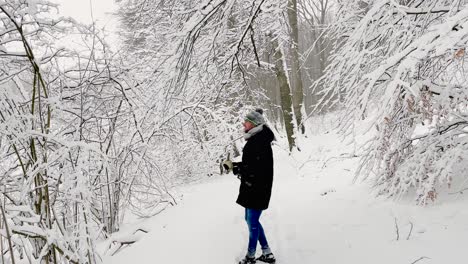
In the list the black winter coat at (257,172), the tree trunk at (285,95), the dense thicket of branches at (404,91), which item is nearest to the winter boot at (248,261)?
the black winter coat at (257,172)

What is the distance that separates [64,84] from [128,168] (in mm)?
3186

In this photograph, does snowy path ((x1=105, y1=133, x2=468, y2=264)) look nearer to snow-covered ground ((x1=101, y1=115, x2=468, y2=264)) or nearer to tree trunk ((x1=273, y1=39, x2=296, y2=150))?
snow-covered ground ((x1=101, y1=115, x2=468, y2=264))

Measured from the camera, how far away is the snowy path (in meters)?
3.86

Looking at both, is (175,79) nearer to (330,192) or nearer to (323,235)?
(323,235)

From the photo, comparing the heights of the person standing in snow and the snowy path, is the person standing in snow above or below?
above

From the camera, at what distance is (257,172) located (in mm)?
3988

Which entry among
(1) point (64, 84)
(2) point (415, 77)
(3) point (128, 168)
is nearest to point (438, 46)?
(2) point (415, 77)

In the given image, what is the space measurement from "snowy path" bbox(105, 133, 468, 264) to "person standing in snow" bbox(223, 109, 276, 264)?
0.39 m

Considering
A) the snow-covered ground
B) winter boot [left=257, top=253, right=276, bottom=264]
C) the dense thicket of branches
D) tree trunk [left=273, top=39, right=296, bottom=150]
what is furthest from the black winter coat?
tree trunk [left=273, top=39, right=296, bottom=150]

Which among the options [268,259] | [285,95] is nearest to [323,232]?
[268,259]

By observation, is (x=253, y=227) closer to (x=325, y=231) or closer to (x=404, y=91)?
(x=325, y=231)

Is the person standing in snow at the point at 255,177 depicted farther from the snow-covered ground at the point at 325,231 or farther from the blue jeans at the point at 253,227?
the snow-covered ground at the point at 325,231

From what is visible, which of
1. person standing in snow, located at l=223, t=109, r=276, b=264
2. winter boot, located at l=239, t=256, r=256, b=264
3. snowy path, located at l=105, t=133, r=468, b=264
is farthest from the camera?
winter boot, located at l=239, t=256, r=256, b=264

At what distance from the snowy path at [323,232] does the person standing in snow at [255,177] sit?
1.27 ft
